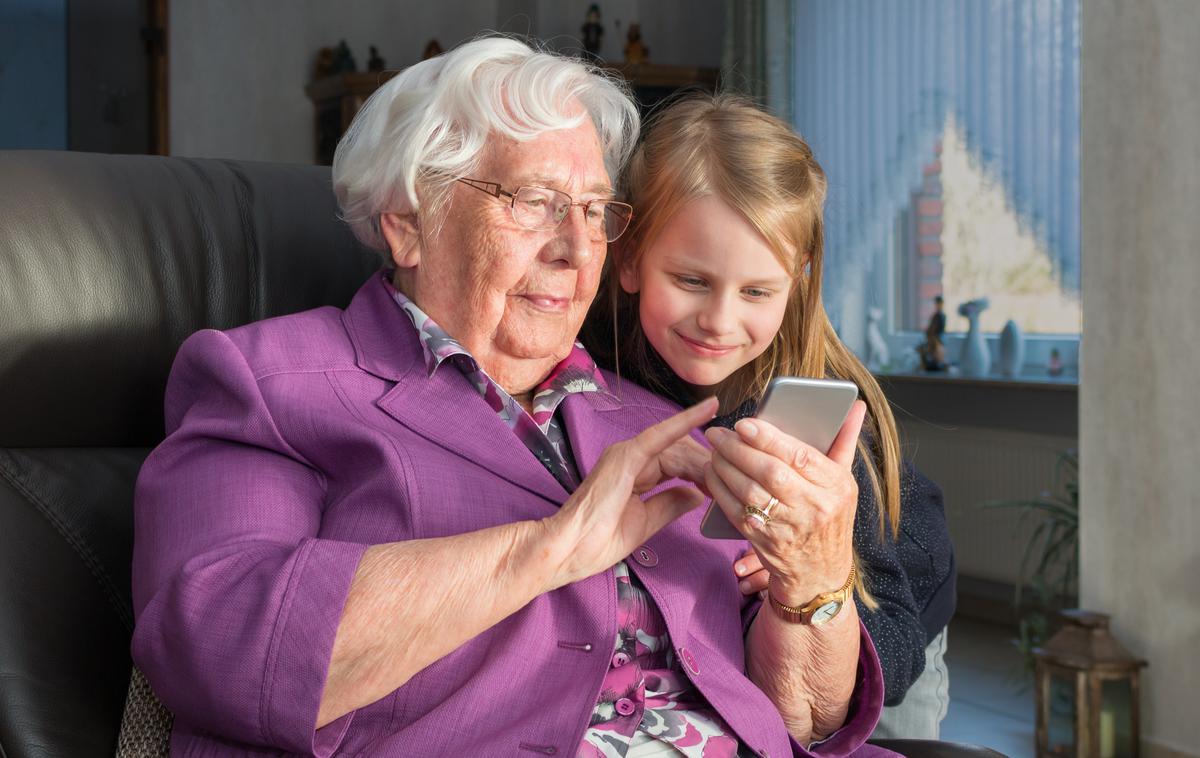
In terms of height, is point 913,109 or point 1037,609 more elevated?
point 913,109

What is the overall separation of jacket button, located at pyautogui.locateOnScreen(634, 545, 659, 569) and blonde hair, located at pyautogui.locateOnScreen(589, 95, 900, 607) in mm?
299

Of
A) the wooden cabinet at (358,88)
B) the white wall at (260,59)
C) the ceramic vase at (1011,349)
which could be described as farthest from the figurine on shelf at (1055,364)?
the white wall at (260,59)

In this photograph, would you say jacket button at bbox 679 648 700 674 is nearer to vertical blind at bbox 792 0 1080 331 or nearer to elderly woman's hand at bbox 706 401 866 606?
elderly woman's hand at bbox 706 401 866 606

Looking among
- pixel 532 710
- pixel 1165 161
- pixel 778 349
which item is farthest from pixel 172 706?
pixel 1165 161

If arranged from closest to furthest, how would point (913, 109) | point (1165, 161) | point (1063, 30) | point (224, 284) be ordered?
point (224, 284) → point (1165, 161) → point (1063, 30) → point (913, 109)

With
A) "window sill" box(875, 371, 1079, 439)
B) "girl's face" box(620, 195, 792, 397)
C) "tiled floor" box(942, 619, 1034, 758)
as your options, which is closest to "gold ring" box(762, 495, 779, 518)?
"girl's face" box(620, 195, 792, 397)

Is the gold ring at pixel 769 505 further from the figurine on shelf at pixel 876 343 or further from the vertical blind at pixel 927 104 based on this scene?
the figurine on shelf at pixel 876 343

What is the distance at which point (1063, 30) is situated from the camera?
4258 mm

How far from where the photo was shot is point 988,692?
12.2ft

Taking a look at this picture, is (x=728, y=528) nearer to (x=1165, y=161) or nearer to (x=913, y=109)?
(x=1165, y=161)

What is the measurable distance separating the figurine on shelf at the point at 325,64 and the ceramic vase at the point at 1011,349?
359 cm

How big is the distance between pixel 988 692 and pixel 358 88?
13.0 ft

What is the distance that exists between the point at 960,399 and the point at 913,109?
3.88ft

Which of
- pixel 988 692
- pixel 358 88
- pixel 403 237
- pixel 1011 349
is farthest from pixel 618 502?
pixel 358 88
